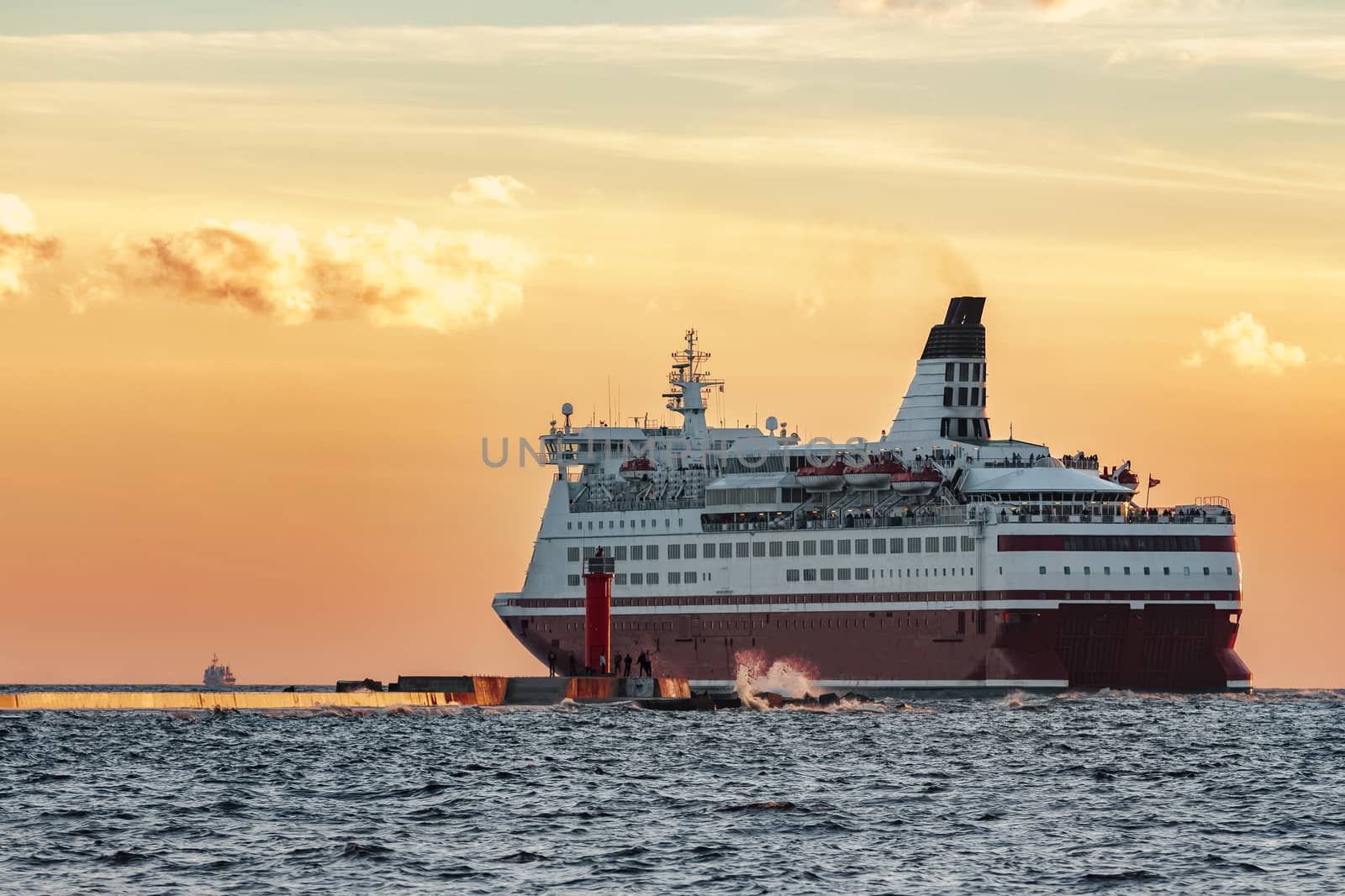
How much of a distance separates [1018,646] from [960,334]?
68.1ft

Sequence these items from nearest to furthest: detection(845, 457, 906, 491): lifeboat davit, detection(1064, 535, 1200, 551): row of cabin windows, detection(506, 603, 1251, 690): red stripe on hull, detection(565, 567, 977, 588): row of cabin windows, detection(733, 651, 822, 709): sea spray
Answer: detection(506, 603, 1251, 690): red stripe on hull, detection(1064, 535, 1200, 551): row of cabin windows, detection(565, 567, 977, 588): row of cabin windows, detection(733, 651, 822, 709): sea spray, detection(845, 457, 906, 491): lifeboat davit

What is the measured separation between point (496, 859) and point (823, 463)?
73.6 metres

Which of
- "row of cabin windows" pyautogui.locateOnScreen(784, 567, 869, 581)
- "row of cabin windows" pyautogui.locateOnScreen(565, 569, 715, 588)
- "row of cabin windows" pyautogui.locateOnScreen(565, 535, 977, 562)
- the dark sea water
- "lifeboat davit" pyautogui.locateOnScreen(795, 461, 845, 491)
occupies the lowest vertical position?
the dark sea water

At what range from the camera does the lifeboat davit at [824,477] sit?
379 ft

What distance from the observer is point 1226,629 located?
108250mm

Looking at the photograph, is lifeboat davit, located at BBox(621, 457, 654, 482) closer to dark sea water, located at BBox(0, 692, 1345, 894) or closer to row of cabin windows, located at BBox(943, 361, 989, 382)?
row of cabin windows, located at BBox(943, 361, 989, 382)

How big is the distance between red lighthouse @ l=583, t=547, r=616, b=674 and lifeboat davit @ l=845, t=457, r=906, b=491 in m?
21.6

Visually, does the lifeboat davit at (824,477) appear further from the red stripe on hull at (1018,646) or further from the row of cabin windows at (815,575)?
the red stripe on hull at (1018,646)

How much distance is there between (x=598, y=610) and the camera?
3718 inches

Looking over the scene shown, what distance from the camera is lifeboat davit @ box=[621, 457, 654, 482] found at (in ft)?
407

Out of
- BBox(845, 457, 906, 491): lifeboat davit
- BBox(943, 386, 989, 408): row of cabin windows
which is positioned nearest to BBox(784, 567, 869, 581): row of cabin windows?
BBox(845, 457, 906, 491): lifeboat davit

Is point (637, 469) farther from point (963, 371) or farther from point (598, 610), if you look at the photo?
point (598, 610)

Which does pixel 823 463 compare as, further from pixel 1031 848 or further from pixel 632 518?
pixel 1031 848

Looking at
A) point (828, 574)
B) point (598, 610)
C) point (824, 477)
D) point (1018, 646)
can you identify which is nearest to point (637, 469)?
point (824, 477)
